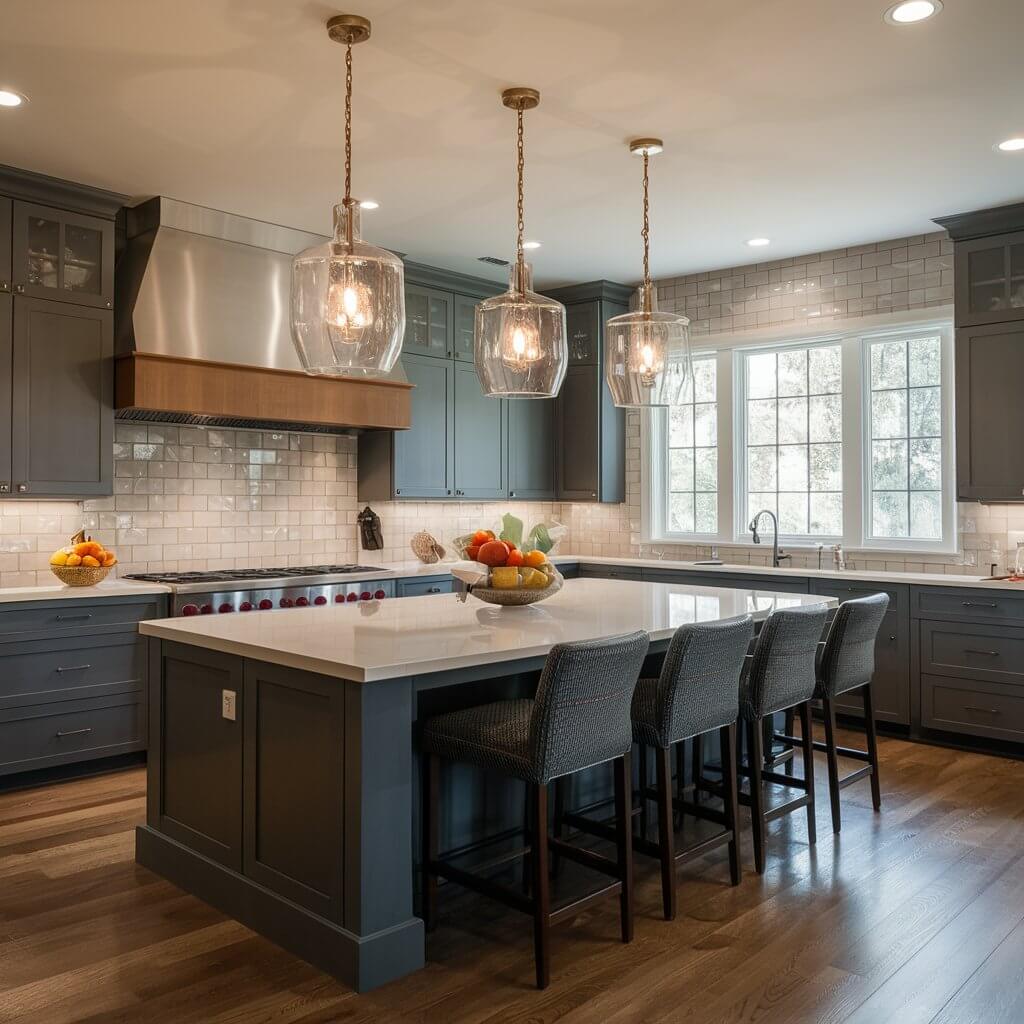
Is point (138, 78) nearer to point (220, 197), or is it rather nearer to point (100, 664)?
point (220, 197)

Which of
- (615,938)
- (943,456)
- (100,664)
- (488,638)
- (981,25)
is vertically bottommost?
(615,938)

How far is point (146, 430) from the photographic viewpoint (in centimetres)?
543

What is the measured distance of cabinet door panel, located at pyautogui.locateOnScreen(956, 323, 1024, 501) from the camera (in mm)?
5203

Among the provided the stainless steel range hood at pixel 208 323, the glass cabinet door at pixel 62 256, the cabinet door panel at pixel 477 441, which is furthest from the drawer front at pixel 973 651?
the glass cabinet door at pixel 62 256

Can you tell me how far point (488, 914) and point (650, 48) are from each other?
2954mm

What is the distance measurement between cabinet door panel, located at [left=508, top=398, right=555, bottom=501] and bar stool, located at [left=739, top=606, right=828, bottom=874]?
3648mm

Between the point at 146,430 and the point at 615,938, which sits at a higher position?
the point at 146,430

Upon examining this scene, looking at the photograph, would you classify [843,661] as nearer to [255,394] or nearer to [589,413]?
[255,394]

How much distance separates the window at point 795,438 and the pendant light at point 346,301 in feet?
13.5

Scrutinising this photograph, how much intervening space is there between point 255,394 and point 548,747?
3.33 m

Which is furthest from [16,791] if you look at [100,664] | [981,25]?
[981,25]

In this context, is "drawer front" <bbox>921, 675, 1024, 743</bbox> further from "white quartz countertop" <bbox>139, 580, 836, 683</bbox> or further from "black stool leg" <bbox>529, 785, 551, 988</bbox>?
"black stool leg" <bbox>529, 785, 551, 988</bbox>

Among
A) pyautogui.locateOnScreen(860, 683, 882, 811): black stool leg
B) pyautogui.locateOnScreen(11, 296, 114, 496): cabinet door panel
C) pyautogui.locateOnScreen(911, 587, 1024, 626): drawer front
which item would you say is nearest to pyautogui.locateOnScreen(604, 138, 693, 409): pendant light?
pyautogui.locateOnScreen(860, 683, 882, 811): black stool leg

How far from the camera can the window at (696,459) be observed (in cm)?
691
